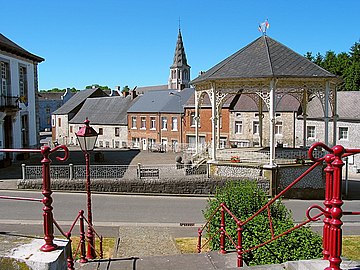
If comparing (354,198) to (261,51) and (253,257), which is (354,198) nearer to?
(261,51)

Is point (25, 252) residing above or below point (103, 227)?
above

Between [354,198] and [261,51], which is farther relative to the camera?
[261,51]

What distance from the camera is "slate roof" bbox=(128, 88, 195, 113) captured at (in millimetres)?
41719

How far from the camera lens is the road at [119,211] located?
40.0ft

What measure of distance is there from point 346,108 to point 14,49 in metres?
27.0

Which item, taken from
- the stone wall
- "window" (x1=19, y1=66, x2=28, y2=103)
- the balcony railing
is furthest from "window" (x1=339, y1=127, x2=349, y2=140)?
the balcony railing

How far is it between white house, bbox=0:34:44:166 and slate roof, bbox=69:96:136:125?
65.8ft

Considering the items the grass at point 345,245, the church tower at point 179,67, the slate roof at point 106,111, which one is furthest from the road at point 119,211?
the church tower at point 179,67

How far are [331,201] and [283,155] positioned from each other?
17547 mm

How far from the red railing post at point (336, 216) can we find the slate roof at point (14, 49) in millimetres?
22215

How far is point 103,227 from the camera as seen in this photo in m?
11.9

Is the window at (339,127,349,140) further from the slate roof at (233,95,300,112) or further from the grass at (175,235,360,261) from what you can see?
the grass at (175,235,360,261)

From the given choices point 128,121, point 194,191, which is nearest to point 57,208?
point 194,191

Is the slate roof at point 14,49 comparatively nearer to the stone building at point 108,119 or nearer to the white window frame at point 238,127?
the white window frame at point 238,127
